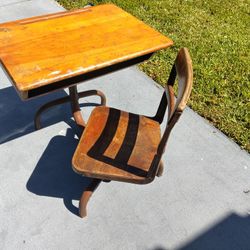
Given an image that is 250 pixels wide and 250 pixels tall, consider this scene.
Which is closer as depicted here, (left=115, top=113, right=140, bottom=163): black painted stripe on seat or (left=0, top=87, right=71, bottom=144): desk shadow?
(left=115, top=113, right=140, bottom=163): black painted stripe on seat

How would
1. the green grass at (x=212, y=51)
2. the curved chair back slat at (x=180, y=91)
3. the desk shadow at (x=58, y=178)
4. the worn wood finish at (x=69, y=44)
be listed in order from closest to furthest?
1. the curved chair back slat at (x=180, y=91)
2. the worn wood finish at (x=69, y=44)
3. the desk shadow at (x=58, y=178)
4. the green grass at (x=212, y=51)

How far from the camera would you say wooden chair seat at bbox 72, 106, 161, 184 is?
184 cm

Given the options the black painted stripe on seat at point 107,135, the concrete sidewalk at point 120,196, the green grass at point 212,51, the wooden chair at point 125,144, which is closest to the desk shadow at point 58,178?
the concrete sidewalk at point 120,196

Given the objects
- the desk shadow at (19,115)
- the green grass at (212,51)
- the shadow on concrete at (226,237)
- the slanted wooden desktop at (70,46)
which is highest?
A: the slanted wooden desktop at (70,46)

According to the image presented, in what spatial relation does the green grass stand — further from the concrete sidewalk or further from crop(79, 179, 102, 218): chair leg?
crop(79, 179, 102, 218): chair leg

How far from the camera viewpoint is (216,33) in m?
4.46

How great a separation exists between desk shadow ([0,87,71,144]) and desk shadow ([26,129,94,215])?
0.31 m

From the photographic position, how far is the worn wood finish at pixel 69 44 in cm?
175

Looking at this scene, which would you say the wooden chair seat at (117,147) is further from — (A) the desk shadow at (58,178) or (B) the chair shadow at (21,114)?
(B) the chair shadow at (21,114)

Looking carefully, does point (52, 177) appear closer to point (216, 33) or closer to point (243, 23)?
point (216, 33)

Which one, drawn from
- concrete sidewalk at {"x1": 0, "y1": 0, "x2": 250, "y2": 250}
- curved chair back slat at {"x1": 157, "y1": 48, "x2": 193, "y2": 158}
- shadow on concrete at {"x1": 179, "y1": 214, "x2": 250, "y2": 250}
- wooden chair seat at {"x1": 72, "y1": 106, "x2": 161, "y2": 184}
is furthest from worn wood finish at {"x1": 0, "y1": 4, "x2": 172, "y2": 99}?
shadow on concrete at {"x1": 179, "y1": 214, "x2": 250, "y2": 250}

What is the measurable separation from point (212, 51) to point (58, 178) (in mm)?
2632

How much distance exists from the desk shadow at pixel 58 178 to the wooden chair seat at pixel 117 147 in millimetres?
471

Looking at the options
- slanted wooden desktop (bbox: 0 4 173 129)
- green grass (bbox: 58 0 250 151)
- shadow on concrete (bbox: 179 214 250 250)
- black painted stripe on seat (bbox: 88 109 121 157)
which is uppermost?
slanted wooden desktop (bbox: 0 4 173 129)
